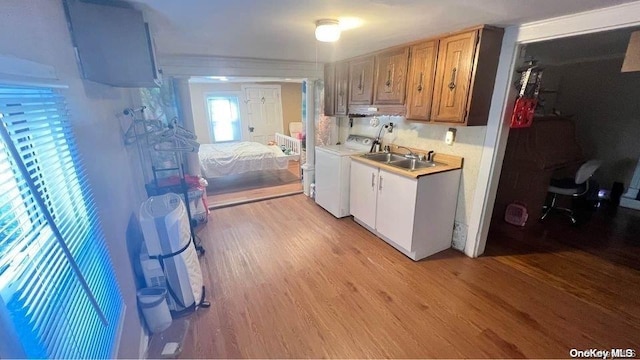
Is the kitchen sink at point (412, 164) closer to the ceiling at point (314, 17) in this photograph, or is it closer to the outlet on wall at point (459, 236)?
the outlet on wall at point (459, 236)

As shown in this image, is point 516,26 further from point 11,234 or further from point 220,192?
point 220,192

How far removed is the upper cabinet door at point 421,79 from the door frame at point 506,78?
518mm

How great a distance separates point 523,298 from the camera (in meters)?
2.09

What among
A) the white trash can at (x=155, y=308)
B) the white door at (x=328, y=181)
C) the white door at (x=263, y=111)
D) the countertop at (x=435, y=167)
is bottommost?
the white trash can at (x=155, y=308)

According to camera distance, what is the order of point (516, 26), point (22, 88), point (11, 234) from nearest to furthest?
point (11, 234), point (22, 88), point (516, 26)

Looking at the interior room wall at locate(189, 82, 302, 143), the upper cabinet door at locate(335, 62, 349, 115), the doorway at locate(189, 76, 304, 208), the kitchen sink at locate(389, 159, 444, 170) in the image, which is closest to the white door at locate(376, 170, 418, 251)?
the kitchen sink at locate(389, 159, 444, 170)

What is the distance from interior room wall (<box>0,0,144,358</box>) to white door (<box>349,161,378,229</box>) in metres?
2.29

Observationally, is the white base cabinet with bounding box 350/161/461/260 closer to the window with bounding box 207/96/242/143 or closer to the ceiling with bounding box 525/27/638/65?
the ceiling with bounding box 525/27/638/65

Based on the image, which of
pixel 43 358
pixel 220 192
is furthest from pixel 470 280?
pixel 220 192

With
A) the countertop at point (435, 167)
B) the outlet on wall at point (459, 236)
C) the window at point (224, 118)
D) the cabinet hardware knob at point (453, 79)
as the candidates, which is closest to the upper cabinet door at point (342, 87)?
the countertop at point (435, 167)

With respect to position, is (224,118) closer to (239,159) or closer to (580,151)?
(239,159)

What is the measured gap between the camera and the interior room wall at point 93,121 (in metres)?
0.91

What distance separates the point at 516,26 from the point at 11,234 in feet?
9.84

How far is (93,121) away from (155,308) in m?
1.28
